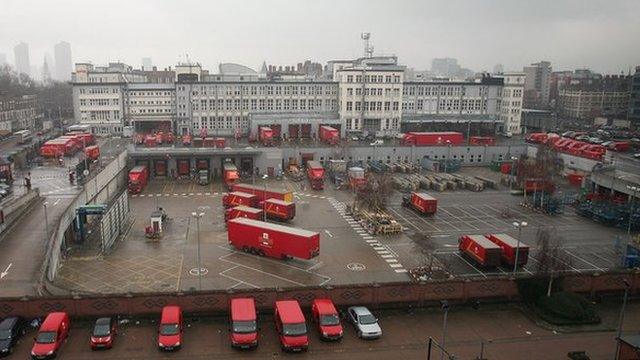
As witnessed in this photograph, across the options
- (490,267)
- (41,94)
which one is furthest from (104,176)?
(41,94)

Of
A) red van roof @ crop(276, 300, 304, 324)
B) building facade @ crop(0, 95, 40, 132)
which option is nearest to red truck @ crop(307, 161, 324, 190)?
red van roof @ crop(276, 300, 304, 324)

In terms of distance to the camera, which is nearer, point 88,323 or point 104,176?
point 88,323

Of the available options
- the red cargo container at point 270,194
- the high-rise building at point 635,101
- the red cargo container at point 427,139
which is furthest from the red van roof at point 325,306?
the high-rise building at point 635,101

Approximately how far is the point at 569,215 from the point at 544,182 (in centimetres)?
608

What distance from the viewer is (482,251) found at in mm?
30688

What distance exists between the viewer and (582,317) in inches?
943

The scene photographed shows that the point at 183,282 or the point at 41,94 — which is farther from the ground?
the point at 41,94

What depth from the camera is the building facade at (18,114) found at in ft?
285

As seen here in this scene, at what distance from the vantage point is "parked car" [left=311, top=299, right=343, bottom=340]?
21594 millimetres

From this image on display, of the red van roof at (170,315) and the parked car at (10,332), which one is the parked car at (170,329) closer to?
the red van roof at (170,315)

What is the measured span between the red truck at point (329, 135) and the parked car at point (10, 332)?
5149 centimetres

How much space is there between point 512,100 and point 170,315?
8714cm

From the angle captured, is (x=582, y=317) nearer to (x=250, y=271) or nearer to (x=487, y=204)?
(x=250, y=271)

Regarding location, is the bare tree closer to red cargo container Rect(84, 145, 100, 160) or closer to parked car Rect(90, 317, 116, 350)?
parked car Rect(90, 317, 116, 350)
